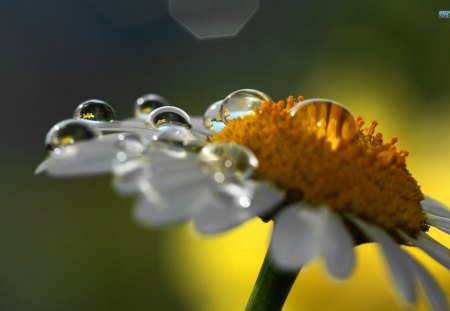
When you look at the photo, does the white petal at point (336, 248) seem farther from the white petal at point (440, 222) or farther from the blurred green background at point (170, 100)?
the blurred green background at point (170, 100)

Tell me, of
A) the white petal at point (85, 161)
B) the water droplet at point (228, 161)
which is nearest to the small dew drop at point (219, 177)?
the water droplet at point (228, 161)

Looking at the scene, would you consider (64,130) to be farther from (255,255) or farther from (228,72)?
(228,72)

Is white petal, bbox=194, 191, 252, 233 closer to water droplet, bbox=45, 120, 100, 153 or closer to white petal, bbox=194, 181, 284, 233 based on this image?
white petal, bbox=194, 181, 284, 233

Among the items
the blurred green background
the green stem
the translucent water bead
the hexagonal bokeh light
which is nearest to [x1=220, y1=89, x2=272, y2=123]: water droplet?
the translucent water bead

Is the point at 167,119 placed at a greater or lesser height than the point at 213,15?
lesser

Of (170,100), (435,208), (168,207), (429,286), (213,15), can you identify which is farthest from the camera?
(213,15)

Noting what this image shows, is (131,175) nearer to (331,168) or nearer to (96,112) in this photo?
A: (331,168)

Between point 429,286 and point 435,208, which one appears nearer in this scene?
point 429,286

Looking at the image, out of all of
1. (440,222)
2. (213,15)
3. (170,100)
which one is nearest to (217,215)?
(440,222)
